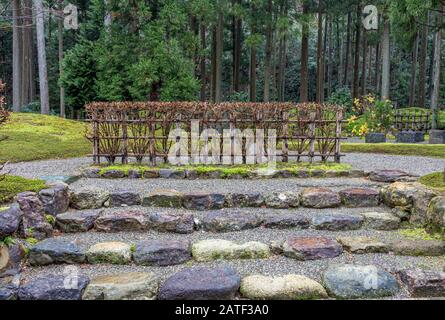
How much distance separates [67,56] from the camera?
58.4ft

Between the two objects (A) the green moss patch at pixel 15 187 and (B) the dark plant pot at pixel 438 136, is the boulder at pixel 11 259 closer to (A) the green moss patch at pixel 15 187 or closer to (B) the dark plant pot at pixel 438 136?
(A) the green moss patch at pixel 15 187

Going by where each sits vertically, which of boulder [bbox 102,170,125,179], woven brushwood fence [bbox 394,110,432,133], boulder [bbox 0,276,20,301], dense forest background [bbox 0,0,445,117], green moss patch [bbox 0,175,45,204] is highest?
dense forest background [bbox 0,0,445,117]

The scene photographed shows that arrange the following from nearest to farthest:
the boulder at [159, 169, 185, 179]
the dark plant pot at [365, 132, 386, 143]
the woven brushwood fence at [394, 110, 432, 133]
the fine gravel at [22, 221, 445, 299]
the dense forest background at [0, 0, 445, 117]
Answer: the fine gravel at [22, 221, 445, 299] → the boulder at [159, 169, 185, 179] → the dark plant pot at [365, 132, 386, 143] → the dense forest background at [0, 0, 445, 117] → the woven brushwood fence at [394, 110, 432, 133]

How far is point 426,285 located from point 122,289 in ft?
8.45

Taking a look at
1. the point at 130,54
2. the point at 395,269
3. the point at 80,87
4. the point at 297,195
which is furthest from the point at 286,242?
the point at 80,87

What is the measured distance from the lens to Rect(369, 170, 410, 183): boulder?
23.1ft

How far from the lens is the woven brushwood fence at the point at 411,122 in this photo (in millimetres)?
16719

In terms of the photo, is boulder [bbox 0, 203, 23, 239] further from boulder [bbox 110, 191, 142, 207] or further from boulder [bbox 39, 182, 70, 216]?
boulder [bbox 110, 191, 142, 207]

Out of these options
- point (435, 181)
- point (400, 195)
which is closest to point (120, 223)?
point (400, 195)

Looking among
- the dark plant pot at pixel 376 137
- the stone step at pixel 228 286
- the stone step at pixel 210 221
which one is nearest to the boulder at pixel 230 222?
the stone step at pixel 210 221

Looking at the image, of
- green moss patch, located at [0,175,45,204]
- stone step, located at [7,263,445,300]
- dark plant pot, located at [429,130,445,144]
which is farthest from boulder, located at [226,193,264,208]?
dark plant pot, located at [429,130,445,144]

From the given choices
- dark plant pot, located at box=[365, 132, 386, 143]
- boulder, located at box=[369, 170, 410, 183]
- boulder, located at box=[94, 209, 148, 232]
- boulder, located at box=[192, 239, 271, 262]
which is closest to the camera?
boulder, located at box=[192, 239, 271, 262]

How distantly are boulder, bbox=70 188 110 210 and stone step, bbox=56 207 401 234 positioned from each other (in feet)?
1.26

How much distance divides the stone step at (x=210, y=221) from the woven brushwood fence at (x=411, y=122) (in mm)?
12412
